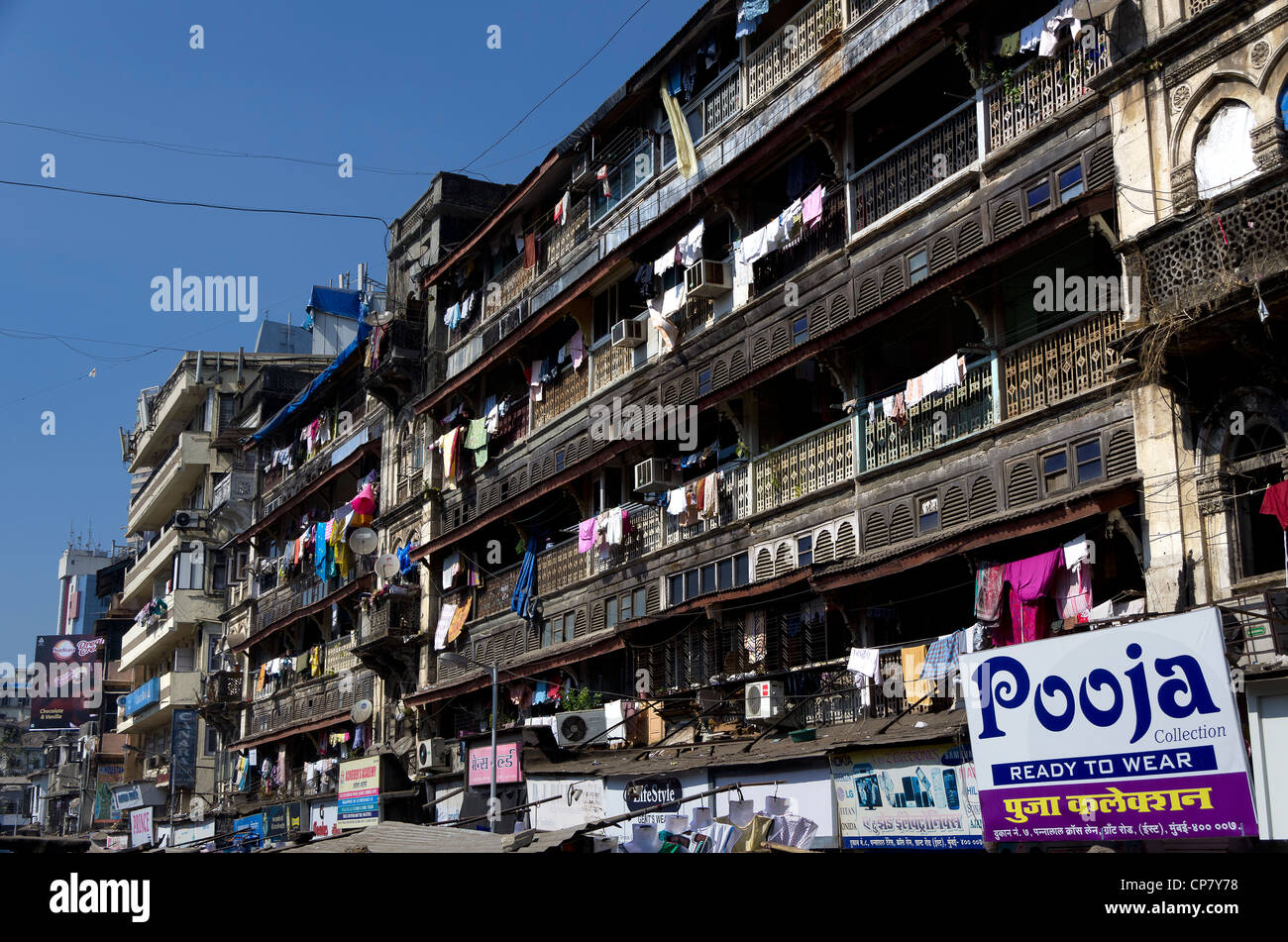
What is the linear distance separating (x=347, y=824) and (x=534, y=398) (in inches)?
496

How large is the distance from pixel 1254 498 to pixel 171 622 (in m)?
50.6

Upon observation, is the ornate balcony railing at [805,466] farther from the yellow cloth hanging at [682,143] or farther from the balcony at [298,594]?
the balcony at [298,594]

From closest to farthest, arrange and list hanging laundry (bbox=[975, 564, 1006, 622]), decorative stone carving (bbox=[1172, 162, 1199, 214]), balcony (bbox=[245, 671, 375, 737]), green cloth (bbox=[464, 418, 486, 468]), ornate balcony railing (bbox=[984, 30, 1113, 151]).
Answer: decorative stone carving (bbox=[1172, 162, 1199, 214])
ornate balcony railing (bbox=[984, 30, 1113, 151])
hanging laundry (bbox=[975, 564, 1006, 622])
green cloth (bbox=[464, 418, 486, 468])
balcony (bbox=[245, 671, 375, 737])

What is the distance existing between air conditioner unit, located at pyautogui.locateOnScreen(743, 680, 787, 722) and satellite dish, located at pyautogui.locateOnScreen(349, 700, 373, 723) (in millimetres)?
18503

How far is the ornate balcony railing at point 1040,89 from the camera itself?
652 inches

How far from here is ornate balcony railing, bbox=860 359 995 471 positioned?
18234 millimetres

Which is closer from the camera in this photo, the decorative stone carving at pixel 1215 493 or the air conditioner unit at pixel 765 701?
the decorative stone carving at pixel 1215 493

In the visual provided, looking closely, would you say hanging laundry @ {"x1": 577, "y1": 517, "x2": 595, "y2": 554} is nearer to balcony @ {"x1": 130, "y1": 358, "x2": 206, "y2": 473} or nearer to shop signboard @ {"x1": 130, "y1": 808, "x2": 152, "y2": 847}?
shop signboard @ {"x1": 130, "y1": 808, "x2": 152, "y2": 847}

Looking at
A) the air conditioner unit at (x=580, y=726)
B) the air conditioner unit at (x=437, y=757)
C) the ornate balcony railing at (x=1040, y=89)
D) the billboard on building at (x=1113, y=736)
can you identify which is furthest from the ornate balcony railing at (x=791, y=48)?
the air conditioner unit at (x=437, y=757)

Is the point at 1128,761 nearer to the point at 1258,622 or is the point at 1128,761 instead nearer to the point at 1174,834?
the point at 1174,834

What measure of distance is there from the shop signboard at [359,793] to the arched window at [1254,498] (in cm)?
2398

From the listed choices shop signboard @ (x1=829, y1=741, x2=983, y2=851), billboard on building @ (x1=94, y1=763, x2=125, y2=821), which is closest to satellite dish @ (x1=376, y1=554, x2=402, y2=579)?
shop signboard @ (x1=829, y1=741, x2=983, y2=851)

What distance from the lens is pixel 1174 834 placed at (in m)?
11.4

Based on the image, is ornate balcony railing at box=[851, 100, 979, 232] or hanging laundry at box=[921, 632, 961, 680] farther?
ornate balcony railing at box=[851, 100, 979, 232]
